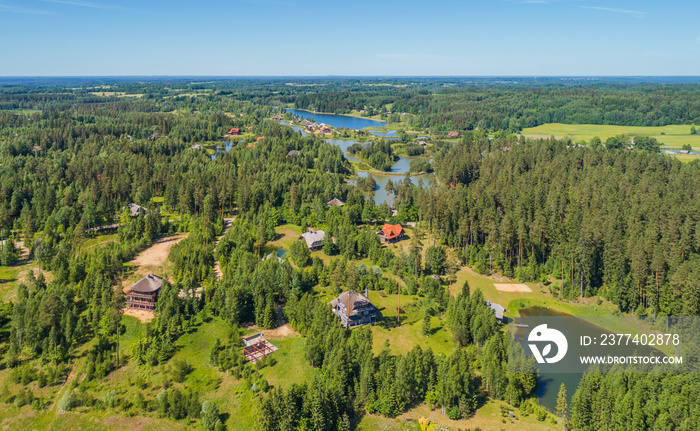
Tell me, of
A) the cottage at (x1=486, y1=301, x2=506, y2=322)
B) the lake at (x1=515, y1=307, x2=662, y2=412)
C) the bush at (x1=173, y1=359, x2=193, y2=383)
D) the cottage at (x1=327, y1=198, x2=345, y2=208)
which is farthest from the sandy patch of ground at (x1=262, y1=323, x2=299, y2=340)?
the cottage at (x1=327, y1=198, x2=345, y2=208)

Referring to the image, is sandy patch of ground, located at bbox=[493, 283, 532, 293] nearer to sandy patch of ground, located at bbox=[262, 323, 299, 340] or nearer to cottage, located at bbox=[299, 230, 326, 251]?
cottage, located at bbox=[299, 230, 326, 251]

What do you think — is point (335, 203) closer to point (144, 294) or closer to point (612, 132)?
point (144, 294)

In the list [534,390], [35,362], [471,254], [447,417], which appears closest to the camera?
[447,417]

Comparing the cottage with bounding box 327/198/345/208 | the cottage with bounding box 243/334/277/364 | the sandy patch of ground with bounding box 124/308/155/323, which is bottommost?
the cottage with bounding box 243/334/277/364

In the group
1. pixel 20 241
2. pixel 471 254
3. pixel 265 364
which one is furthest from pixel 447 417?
pixel 20 241

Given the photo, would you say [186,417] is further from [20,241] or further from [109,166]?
[109,166]

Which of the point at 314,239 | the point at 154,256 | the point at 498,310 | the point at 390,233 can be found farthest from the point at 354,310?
the point at 154,256

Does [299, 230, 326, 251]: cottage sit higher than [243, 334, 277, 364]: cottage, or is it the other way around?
[299, 230, 326, 251]: cottage
